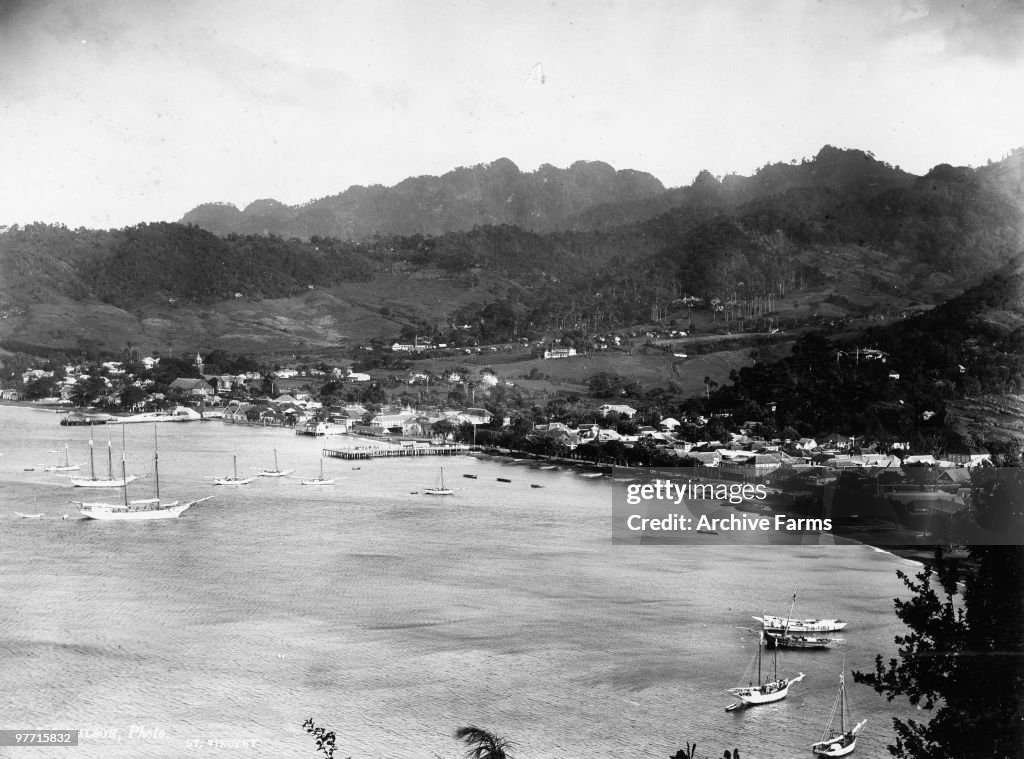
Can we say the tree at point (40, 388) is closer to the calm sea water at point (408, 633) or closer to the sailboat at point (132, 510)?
the calm sea water at point (408, 633)

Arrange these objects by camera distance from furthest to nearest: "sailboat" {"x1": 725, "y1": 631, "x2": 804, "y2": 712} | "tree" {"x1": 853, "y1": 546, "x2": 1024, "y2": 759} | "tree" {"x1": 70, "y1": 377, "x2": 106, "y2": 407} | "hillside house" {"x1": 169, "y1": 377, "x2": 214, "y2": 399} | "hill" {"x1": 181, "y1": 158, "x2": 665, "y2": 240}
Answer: "hill" {"x1": 181, "y1": 158, "x2": 665, "y2": 240}
"hillside house" {"x1": 169, "y1": 377, "x2": 214, "y2": 399}
"tree" {"x1": 70, "y1": 377, "x2": 106, "y2": 407}
"sailboat" {"x1": 725, "y1": 631, "x2": 804, "y2": 712}
"tree" {"x1": 853, "y1": 546, "x2": 1024, "y2": 759}

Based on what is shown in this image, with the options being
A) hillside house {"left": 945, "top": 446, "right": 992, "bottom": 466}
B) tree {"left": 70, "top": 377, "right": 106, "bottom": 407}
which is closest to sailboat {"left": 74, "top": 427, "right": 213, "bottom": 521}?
hillside house {"left": 945, "top": 446, "right": 992, "bottom": 466}

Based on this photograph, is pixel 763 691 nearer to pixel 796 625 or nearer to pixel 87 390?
pixel 796 625

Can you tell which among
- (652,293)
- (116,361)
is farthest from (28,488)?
(652,293)

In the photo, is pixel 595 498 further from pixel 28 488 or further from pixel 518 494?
Result: pixel 28 488

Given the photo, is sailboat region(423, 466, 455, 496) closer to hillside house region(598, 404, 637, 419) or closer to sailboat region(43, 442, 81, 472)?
sailboat region(43, 442, 81, 472)

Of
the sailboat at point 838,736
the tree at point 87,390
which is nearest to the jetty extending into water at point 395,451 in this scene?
the tree at point 87,390

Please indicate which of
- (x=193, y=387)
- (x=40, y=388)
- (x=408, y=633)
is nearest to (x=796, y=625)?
(x=408, y=633)
